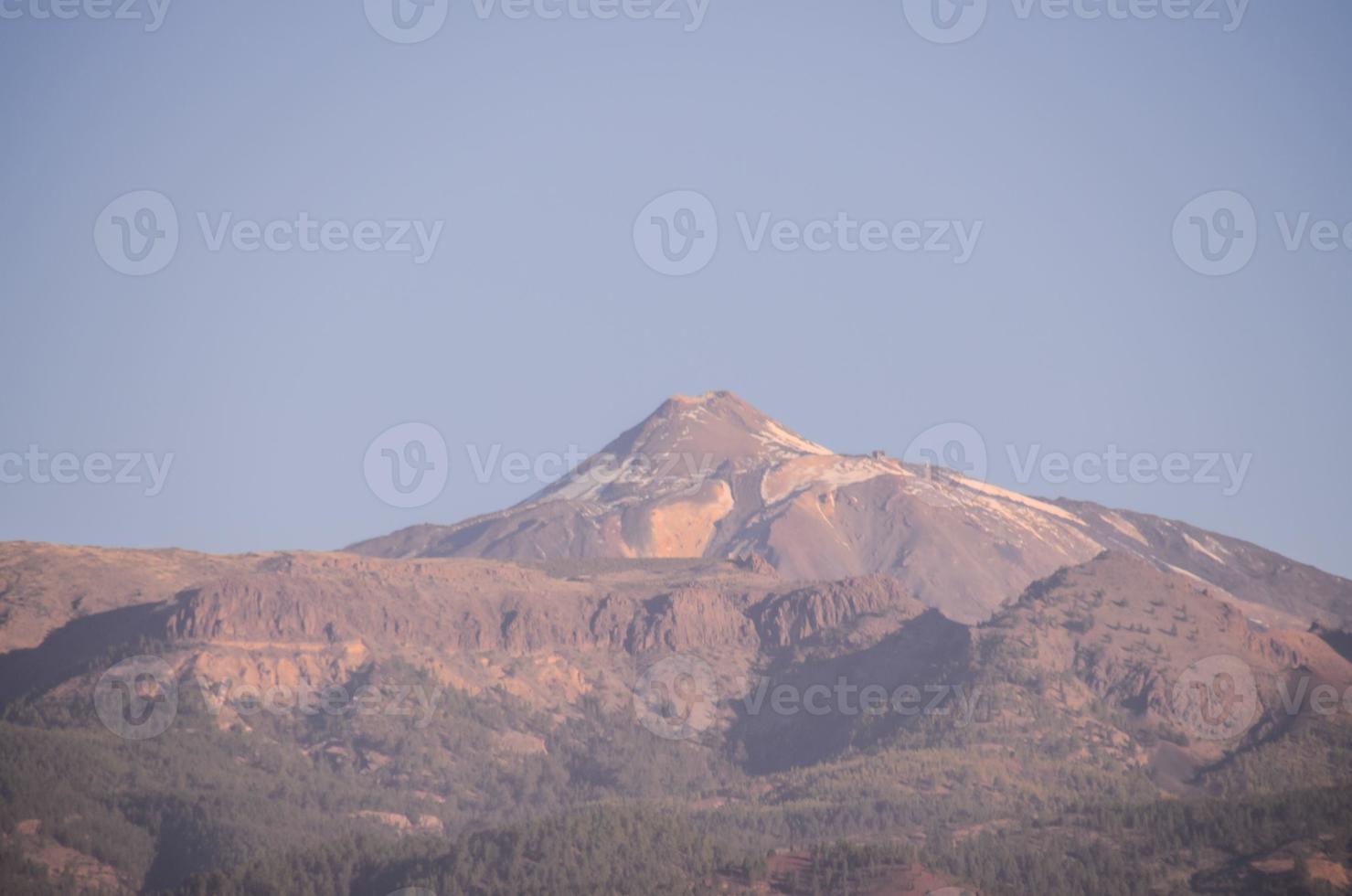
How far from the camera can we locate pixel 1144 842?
652ft

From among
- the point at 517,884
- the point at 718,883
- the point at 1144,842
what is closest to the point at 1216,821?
the point at 1144,842

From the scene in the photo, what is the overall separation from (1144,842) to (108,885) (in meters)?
86.8

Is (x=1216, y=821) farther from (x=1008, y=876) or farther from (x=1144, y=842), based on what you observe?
(x=1008, y=876)

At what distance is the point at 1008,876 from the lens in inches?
7554

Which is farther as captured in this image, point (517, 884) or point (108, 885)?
point (108, 885)

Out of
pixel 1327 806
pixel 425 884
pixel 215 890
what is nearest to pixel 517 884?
pixel 425 884

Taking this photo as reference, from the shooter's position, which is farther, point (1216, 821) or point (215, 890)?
point (1216, 821)

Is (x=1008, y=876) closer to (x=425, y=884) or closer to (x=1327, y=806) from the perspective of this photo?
(x=1327, y=806)

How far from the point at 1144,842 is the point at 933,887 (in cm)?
2705

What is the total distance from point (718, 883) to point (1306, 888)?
4493 cm

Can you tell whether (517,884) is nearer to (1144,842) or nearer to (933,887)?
(933,887)

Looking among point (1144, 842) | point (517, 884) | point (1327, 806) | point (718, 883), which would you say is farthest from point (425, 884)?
point (1327, 806)

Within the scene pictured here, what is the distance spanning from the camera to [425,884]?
7293 inches

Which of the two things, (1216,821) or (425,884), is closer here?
(425,884)
